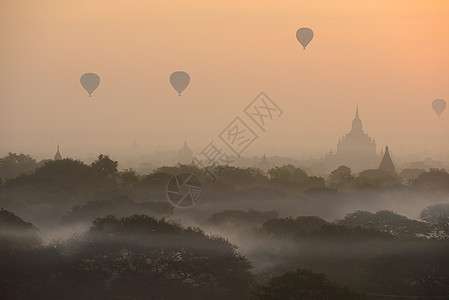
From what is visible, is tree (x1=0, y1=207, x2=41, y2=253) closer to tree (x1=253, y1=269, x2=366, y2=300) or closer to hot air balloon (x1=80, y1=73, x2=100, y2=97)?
tree (x1=253, y1=269, x2=366, y2=300)

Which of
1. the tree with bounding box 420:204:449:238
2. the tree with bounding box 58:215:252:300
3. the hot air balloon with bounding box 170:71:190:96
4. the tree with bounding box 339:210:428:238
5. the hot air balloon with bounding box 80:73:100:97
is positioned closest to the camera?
the tree with bounding box 58:215:252:300

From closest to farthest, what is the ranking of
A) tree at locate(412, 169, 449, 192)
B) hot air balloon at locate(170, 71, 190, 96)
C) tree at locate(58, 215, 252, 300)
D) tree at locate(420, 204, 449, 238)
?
tree at locate(58, 215, 252, 300) < tree at locate(420, 204, 449, 238) < tree at locate(412, 169, 449, 192) < hot air balloon at locate(170, 71, 190, 96)

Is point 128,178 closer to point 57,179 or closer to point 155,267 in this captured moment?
point 57,179

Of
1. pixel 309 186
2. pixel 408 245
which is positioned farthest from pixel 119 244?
pixel 309 186

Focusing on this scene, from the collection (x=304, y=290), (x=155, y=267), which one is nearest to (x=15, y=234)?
(x=155, y=267)

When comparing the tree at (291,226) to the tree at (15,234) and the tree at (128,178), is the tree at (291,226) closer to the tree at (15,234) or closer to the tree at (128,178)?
the tree at (15,234)

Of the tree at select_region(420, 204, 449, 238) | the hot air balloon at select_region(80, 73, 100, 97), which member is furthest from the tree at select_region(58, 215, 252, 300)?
the hot air balloon at select_region(80, 73, 100, 97)

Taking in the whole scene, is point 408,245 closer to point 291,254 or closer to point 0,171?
point 291,254
